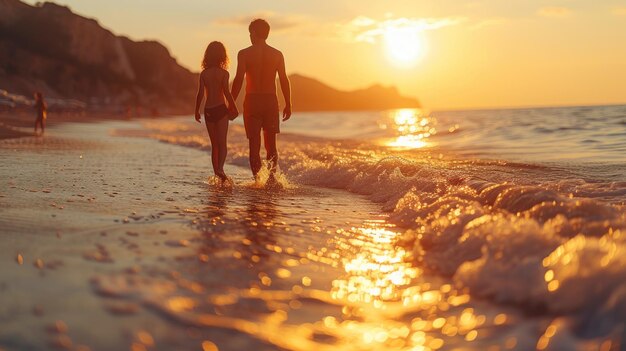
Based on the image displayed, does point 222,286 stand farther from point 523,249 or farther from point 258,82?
point 258,82

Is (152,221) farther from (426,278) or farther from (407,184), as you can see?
(407,184)

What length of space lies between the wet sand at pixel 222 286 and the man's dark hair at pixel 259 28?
11.3 feet

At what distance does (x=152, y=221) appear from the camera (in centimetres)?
479

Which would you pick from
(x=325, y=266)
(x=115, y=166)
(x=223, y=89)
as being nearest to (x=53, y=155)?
(x=115, y=166)

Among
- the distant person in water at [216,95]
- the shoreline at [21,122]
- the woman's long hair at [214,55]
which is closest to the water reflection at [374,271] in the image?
the distant person in water at [216,95]

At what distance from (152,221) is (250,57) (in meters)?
3.98

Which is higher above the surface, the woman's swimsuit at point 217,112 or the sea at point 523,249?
the woman's swimsuit at point 217,112

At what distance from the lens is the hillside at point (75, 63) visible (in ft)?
311

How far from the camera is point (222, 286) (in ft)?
10.1

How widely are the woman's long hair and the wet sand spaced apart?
3180 millimetres

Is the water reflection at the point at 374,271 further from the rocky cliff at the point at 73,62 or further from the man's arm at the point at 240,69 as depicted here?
the rocky cliff at the point at 73,62

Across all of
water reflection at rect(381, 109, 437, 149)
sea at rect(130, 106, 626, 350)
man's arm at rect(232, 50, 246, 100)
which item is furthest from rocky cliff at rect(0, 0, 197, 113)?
sea at rect(130, 106, 626, 350)

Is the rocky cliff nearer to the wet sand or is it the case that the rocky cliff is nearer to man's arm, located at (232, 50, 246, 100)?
man's arm, located at (232, 50, 246, 100)

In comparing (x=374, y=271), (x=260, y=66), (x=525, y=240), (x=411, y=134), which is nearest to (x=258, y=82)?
(x=260, y=66)
